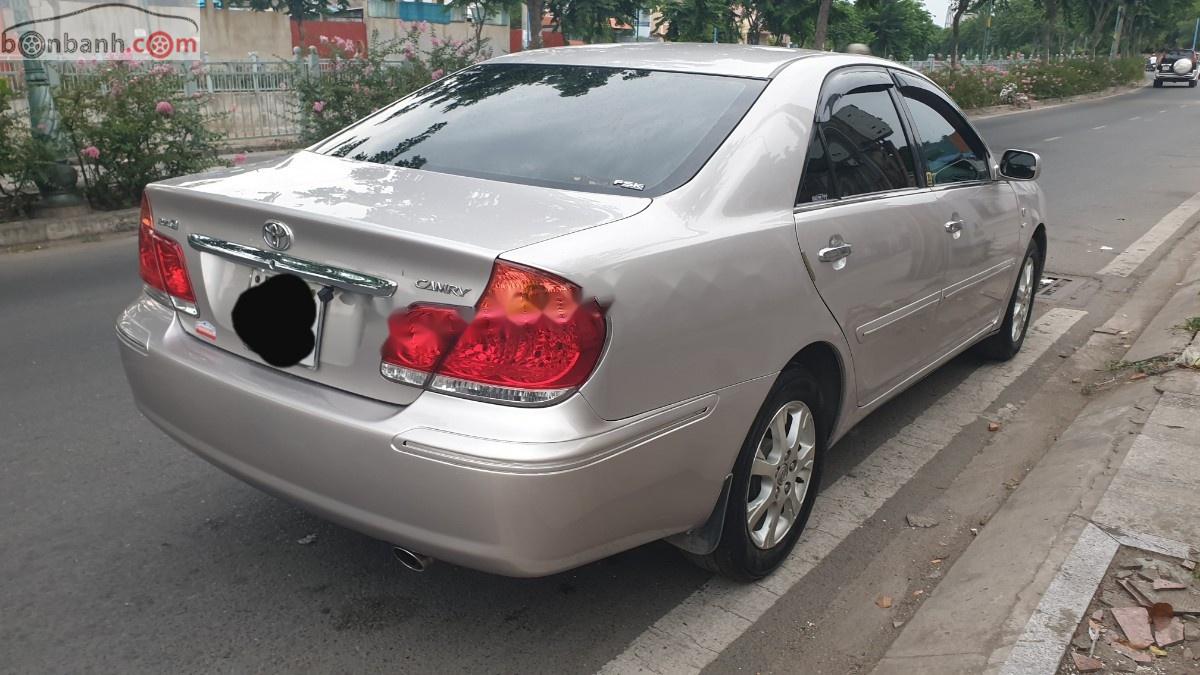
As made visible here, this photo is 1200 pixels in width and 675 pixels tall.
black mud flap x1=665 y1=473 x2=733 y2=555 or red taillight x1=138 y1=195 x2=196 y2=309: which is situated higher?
red taillight x1=138 y1=195 x2=196 y2=309

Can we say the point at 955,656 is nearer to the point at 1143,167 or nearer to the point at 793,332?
the point at 793,332

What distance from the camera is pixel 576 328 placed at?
2.39m

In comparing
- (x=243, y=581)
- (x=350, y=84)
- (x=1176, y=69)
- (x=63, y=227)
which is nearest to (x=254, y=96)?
(x=350, y=84)

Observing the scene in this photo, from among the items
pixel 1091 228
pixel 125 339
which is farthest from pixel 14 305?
pixel 1091 228

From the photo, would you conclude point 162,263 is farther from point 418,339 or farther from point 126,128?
point 126,128

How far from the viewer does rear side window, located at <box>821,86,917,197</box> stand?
358 cm

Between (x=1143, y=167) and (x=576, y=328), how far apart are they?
16.8 meters

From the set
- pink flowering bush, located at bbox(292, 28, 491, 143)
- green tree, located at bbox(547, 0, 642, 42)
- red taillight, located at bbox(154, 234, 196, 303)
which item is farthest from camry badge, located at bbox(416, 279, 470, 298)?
green tree, located at bbox(547, 0, 642, 42)

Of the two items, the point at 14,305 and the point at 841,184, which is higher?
the point at 841,184

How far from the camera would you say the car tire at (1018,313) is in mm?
5617

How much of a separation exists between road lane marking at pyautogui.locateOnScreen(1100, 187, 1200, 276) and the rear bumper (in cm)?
708

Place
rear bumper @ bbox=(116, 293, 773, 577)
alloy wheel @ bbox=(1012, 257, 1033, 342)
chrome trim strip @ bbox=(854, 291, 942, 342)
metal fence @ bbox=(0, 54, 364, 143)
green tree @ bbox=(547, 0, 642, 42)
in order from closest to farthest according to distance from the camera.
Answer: rear bumper @ bbox=(116, 293, 773, 577) < chrome trim strip @ bbox=(854, 291, 942, 342) < alloy wheel @ bbox=(1012, 257, 1033, 342) < metal fence @ bbox=(0, 54, 364, 143) < green tree @ bbox=(547, 0, 642, 42)

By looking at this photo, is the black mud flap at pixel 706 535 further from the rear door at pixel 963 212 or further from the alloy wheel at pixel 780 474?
the rear door at pixel 963 212

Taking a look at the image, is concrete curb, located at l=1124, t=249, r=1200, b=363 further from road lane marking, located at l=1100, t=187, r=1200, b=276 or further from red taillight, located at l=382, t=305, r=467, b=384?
red taillight, located at l=382, t=305, r=467, b=384
